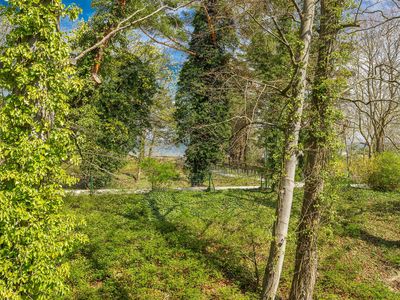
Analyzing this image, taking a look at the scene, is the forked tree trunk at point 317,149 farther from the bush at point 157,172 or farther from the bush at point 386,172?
the bush at point 386,172

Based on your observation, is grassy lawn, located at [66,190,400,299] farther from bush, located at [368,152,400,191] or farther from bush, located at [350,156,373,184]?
bush, located at [350,156,373,184]

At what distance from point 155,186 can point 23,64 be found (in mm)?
11083


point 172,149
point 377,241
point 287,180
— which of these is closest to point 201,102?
point 172,149

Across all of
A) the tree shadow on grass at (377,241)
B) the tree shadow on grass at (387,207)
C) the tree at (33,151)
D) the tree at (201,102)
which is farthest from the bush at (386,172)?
the tree at (33,151)

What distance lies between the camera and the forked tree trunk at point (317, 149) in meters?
6.17

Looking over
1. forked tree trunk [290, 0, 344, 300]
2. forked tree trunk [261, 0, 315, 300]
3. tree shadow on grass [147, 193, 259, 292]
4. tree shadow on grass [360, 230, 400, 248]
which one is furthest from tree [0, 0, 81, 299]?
tree shadow on grass [360, 230, 400, 248]

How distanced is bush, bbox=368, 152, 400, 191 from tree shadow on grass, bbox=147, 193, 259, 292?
11.5m

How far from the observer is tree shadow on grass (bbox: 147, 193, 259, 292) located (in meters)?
7.87

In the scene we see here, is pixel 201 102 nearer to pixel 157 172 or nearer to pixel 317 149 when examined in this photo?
pixel 157 172

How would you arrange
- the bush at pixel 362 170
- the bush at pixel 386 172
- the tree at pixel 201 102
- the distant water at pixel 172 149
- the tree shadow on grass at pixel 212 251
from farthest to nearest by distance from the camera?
the distant water at pixel 172 149
the bush at pixel 362 170
the tree at pixel 201 102
the bush at pixel 386 172
the tree shadow on grass at pixel 212 251

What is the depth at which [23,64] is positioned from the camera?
15.9 ft

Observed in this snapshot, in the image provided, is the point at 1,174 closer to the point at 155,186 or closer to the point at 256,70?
the point at 155,186

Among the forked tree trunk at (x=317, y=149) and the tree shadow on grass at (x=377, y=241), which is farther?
the tree shadow on grass at (x=377, y=241)

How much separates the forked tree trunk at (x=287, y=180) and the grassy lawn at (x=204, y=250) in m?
0.33
